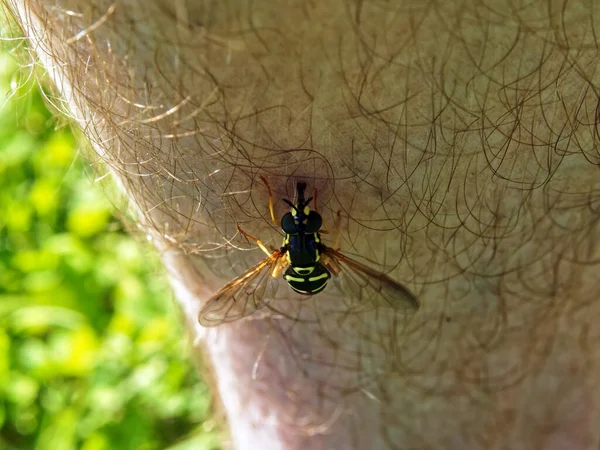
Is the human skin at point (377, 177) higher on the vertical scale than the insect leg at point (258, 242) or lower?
lower

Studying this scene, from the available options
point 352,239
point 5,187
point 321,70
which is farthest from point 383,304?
point 5,187

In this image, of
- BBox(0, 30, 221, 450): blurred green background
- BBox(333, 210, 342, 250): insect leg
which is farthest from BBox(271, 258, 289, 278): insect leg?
BBox(0, 30, 221, 450): blurred green background

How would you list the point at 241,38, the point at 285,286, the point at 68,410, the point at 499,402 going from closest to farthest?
1. the point at 241,38
2. the point at 285,286
3. the point at 499,402
4. the point at 68,410

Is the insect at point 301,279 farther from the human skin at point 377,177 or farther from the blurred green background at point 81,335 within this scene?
the blurred green background at point 81,335

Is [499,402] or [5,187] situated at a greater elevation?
[5,187]

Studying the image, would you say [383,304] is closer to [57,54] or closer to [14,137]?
[57,54]

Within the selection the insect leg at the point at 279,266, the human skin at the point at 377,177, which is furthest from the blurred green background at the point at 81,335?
the insect leg at the point at 279,266
